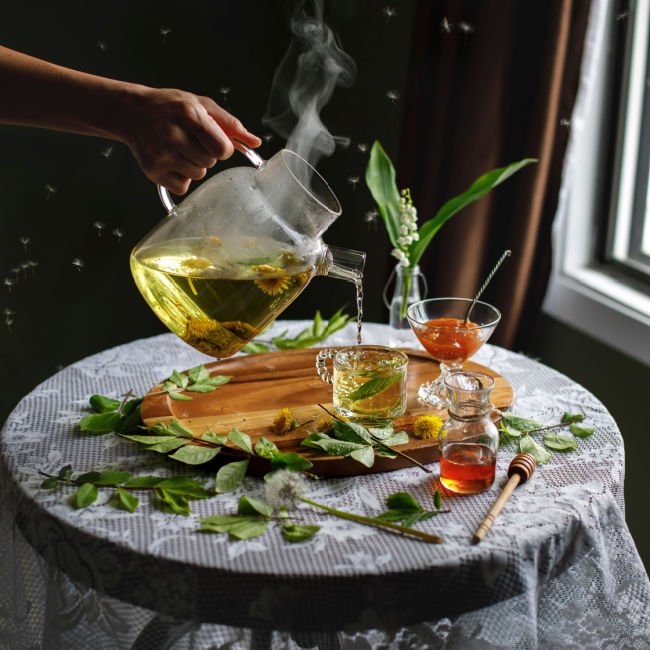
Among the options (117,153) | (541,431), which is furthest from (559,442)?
(117,153)

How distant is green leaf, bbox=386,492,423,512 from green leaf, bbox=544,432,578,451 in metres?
0.25

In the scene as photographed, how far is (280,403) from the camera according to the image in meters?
1.14

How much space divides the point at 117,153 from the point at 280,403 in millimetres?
1467

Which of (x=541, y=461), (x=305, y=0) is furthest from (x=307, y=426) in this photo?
(x=305, y=0)

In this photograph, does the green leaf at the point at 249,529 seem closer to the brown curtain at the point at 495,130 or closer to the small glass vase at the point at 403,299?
the small glass vase at the point at 403,299

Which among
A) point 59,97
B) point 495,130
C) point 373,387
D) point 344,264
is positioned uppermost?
point 59,97

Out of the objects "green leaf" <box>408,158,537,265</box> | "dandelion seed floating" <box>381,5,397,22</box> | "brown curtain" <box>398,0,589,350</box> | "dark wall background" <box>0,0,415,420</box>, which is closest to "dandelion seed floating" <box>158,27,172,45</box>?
"dark wall background" <box>0,0,415,420</box>

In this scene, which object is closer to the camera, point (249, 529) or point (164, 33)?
point (249, 529)

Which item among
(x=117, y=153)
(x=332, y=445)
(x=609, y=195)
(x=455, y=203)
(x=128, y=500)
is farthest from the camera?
(x=117, y=153)

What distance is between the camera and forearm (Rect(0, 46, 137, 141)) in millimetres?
979

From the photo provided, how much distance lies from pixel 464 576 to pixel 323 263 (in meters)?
0.47

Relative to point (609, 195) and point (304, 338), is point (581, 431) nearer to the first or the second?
point (304, 338)

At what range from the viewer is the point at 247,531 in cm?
81

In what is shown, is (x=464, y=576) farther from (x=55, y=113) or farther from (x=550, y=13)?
(x=550, y=13)
